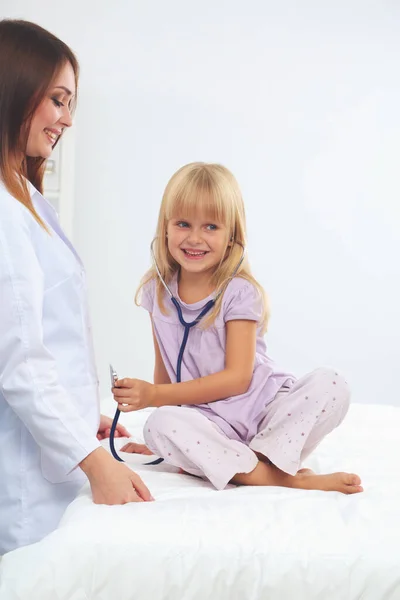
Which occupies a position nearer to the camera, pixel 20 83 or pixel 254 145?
pixel 20 83

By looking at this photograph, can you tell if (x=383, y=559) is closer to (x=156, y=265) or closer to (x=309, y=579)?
(x=309, y=579)

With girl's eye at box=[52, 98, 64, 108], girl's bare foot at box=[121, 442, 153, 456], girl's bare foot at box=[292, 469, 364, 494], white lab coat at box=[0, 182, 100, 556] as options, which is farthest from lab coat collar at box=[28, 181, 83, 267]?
girl's bare foot at box=[292, 469, 364, 494]

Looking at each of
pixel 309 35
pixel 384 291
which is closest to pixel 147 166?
pixel 309 35

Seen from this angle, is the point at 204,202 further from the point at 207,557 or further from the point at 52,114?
the point at 207,557

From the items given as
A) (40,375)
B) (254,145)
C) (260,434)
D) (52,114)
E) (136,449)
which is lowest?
(136,449)

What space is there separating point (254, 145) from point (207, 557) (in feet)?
10.9

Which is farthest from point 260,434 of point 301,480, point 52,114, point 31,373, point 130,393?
point 52,114

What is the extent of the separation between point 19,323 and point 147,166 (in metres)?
3.01

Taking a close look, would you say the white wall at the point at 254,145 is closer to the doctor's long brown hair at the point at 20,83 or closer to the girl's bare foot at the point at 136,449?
the girl's bare foot at the point at 136,449

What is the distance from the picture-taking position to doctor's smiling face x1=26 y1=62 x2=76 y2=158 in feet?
4.83

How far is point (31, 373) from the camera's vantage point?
1301mm

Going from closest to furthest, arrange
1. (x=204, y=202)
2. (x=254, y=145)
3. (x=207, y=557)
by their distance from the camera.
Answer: (x=207, y=557), (x=204, y=202), (x=254, y=145)

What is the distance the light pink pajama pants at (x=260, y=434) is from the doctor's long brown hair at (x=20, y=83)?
0.48 meters

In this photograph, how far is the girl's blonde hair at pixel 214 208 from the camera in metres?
1.78
